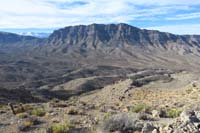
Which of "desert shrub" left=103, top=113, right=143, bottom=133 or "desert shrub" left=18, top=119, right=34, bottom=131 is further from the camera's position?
"desert shrub" left=18, top=119, right=34, bottom=131

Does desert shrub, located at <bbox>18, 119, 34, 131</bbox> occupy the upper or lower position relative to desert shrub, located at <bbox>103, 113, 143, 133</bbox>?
lower

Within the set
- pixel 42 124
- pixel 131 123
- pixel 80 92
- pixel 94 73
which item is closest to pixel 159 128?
pixel 131 123

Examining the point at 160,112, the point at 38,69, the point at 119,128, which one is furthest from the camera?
the point at 38,69

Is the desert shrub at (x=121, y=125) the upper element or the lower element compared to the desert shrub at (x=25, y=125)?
upper

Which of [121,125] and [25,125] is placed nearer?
[121,125]

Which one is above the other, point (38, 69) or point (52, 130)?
point (52, 130)

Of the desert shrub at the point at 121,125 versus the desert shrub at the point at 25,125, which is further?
the desert shrub at the point at 25,125

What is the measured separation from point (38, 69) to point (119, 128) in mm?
163995

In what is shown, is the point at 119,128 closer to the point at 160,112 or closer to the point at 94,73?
the point at 160,112

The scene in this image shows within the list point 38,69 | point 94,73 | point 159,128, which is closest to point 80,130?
point 159,128

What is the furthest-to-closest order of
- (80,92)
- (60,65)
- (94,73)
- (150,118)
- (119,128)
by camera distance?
(60,65)
(94,73)
(80,92)
(150,118)
(119,128)

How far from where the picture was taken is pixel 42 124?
1611 cm

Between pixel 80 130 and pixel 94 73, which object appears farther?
pixel 94 73

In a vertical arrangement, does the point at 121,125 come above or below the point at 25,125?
above
